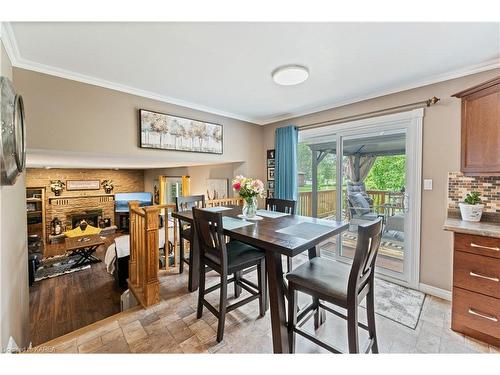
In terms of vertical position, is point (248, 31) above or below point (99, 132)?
above

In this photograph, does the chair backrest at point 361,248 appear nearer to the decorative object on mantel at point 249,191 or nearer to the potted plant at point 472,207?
the decorative object on mantel at point 249,191

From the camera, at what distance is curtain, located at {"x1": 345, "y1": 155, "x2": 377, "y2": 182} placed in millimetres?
2879

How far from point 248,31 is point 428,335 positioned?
276cm

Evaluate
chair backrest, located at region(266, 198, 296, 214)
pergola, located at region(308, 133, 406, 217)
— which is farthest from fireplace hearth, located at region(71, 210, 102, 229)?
pergola, located at region(308, 133, 406, 217)

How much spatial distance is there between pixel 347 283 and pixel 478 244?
48.6 inches

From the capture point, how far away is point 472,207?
1.93m

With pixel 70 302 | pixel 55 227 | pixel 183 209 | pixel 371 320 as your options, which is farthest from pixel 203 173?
pixel 55 227

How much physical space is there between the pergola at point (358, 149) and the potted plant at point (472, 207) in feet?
2.67

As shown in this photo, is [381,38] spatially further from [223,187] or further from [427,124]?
[223,187]

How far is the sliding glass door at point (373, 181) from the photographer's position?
2447 millimetres

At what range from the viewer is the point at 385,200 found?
2.77 metres

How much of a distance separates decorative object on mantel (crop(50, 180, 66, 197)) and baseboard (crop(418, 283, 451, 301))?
932 cm

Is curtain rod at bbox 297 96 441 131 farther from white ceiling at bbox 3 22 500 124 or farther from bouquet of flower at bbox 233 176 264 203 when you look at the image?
bouquet of flower at bbox 233 176 264 203
